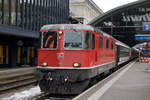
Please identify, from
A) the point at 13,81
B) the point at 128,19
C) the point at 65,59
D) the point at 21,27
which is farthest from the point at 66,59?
the point at 128,19

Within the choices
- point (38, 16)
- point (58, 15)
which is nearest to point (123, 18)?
point (58, 15)

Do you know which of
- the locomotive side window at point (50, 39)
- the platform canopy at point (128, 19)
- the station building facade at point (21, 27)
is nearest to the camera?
the locomotive side window at point (50, 39)

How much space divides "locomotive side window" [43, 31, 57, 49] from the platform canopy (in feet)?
176

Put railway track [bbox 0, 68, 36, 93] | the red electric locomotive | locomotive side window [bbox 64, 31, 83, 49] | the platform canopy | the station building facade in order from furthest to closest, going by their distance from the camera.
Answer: the platform canopy → the station building facade → railway track [bbox 0, 68, 36, 93] → locomotive side window [bbox 64, 31, 83, 49] → the red electric locomotive

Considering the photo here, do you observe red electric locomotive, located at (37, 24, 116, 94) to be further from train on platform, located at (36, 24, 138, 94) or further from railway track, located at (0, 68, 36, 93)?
railway track, located at (0, 68, 36, 93)

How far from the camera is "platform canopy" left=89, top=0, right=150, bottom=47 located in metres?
62.3

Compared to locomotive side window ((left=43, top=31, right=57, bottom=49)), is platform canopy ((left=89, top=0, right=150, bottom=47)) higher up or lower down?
higher up

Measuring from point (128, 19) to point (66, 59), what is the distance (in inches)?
2215

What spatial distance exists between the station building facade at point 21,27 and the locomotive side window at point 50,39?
494 inches

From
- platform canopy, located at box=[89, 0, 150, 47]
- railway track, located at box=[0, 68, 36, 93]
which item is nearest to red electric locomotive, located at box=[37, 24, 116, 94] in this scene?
railway track, located at box=[0, 68, 36, 93]

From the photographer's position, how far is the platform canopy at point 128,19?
6235 cm

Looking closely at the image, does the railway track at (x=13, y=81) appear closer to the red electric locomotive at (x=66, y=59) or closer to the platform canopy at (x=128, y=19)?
the red electric locomotive at (x=66, y=59)

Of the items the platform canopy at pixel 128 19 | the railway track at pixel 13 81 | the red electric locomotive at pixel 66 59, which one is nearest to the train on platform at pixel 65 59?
the red electric locomotive at pixel 66 59

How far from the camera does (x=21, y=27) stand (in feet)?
91.2
